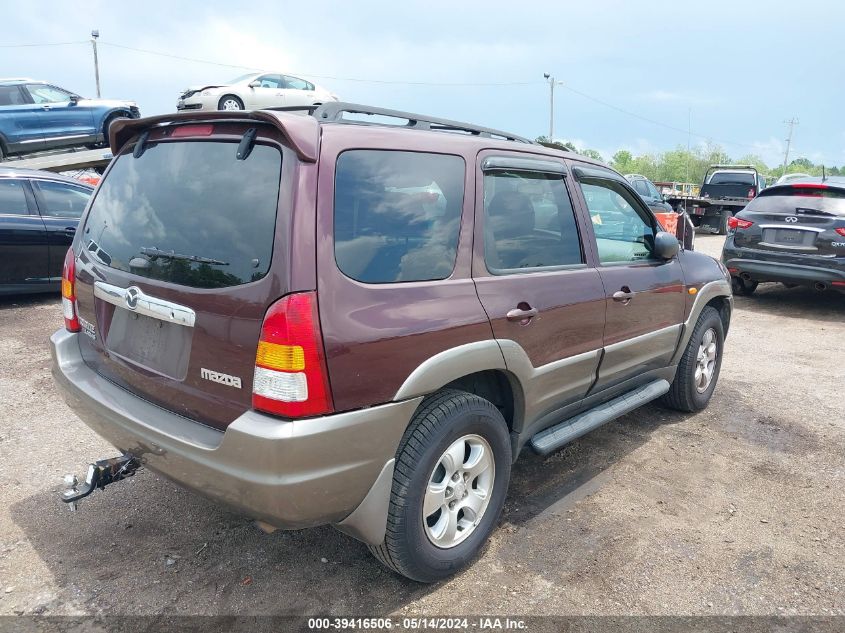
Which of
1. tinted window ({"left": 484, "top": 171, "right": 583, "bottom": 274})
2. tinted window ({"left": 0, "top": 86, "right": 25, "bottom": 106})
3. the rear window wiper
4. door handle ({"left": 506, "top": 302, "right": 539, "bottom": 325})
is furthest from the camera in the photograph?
tinted window ({"left": 0, "top": 86, "right": 25, "bottom": 106})

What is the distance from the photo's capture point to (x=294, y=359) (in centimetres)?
211

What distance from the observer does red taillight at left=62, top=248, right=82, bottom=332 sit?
3.03m

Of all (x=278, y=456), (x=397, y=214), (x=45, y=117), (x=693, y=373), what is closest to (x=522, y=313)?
(x=397, y=214)

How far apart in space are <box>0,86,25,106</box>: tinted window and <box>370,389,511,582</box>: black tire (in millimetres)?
12711

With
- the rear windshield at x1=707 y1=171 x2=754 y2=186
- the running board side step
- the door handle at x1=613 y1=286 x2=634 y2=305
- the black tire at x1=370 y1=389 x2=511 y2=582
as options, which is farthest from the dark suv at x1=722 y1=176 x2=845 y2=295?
the rear windshield at x1=707 y1=171 x2=754 y2=186

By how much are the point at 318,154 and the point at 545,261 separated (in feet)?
4.59

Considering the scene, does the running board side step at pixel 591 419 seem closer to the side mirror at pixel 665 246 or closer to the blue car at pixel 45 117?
the side mirror at pixel 665 246

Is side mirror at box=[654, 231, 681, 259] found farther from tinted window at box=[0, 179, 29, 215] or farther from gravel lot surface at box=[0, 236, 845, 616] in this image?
tinted window at box=[0, 179, 29, 215]

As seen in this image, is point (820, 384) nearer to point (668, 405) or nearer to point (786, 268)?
point (668, 405)

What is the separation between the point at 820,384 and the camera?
219 inches

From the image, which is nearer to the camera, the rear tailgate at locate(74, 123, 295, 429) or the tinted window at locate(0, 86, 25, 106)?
the rear tailgate at locate(74, 123, 295, 429)

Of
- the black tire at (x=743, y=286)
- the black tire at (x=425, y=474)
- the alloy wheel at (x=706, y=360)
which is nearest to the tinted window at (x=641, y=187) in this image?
the black tire at (x=743, y=286)

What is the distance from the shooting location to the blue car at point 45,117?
38.4 ft

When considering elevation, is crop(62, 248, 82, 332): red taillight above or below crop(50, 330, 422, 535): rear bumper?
above
